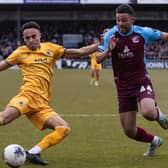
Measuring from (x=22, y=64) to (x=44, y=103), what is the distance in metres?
0.69

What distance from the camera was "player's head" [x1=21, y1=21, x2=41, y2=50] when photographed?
8625mm

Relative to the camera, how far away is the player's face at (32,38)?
28.3 ft

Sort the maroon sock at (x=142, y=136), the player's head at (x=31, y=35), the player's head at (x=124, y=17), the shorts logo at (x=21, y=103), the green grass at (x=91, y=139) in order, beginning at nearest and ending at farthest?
the shorts logo at (x=21, y=103)
the player's head at (x=31, y=35)
the player's head at (x=124, y=17)
the green grass at (x=91, y=139)
the maroon sock at (x=142, y=136)

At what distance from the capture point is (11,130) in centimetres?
1255

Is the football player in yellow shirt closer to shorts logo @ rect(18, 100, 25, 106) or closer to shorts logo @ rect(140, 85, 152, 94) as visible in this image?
shorts logo @ rect(18, 100, 25, 106)

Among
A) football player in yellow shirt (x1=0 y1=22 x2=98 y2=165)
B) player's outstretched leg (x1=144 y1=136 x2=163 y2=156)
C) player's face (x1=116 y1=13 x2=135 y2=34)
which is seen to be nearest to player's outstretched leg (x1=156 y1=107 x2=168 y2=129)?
player's outstretched leg (x1=144 y1=136 x2=163 y2=156)

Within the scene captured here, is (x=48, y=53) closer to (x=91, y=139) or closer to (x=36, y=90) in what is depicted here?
(x=36, y=90)

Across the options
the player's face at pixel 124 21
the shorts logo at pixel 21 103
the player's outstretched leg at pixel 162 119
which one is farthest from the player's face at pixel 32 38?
the player's outstretched leg at pixel 162 119

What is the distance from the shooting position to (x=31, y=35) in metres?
8.63

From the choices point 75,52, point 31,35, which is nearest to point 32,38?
point 31,35

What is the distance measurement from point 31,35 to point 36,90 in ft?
2.67

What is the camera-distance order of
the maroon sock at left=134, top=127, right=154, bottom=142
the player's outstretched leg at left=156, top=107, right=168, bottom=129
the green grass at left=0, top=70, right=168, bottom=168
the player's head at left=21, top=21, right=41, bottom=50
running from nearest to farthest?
the player's head at left=21, top=21, right=41, bottom=50 → the green grass at left=0, top=70, right=168, bottom=168 → the player's outstretched leg at left=156, top=107, right=168, bottom=129 → the maroon sock at left=134, top=127, right=154, bottom=142

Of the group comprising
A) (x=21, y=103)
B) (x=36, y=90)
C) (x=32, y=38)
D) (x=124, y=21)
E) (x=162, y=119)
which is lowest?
(x=162, y=119)

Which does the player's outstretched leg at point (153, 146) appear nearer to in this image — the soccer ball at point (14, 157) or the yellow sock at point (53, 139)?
the yellow sock at point (53, 139)
